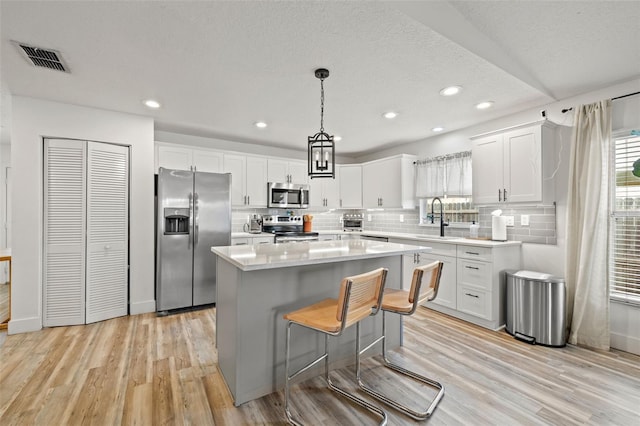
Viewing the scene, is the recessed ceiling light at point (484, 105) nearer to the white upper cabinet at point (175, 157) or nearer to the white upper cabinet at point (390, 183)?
the white upper cabinet at point (390, 183)

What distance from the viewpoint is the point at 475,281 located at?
345cm

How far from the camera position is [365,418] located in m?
1.87

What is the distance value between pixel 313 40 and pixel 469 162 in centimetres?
299

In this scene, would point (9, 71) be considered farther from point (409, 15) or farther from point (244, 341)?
point (409, 15)

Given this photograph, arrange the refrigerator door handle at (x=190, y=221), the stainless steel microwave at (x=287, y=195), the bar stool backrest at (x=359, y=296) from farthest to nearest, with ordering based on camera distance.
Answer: the stainless steel microwave at (x=287, y=195) < the refrigerator door handle at (x=190, y=221) < the bar stool backrest at (x=359, y=296)

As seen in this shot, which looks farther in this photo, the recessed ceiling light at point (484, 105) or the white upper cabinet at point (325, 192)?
the white upper cabinet at point (325, 192)

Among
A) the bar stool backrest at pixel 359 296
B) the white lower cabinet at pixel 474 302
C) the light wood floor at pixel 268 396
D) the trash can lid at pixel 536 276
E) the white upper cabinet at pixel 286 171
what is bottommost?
the light wood floor at pixel 268 396

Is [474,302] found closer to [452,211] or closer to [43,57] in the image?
[452,211]

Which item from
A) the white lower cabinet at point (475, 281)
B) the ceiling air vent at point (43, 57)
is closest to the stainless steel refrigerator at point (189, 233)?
the ceiling air vent at point (43, 57)

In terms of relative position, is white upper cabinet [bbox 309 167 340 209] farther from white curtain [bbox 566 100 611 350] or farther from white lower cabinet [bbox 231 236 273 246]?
white curtain [bbox 566 100 611 350]

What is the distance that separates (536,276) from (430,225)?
174cm

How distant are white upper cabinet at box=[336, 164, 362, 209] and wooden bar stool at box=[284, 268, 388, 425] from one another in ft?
12.5

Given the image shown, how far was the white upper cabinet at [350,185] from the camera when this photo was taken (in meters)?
5.78

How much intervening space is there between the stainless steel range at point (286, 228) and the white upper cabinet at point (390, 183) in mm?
1272
